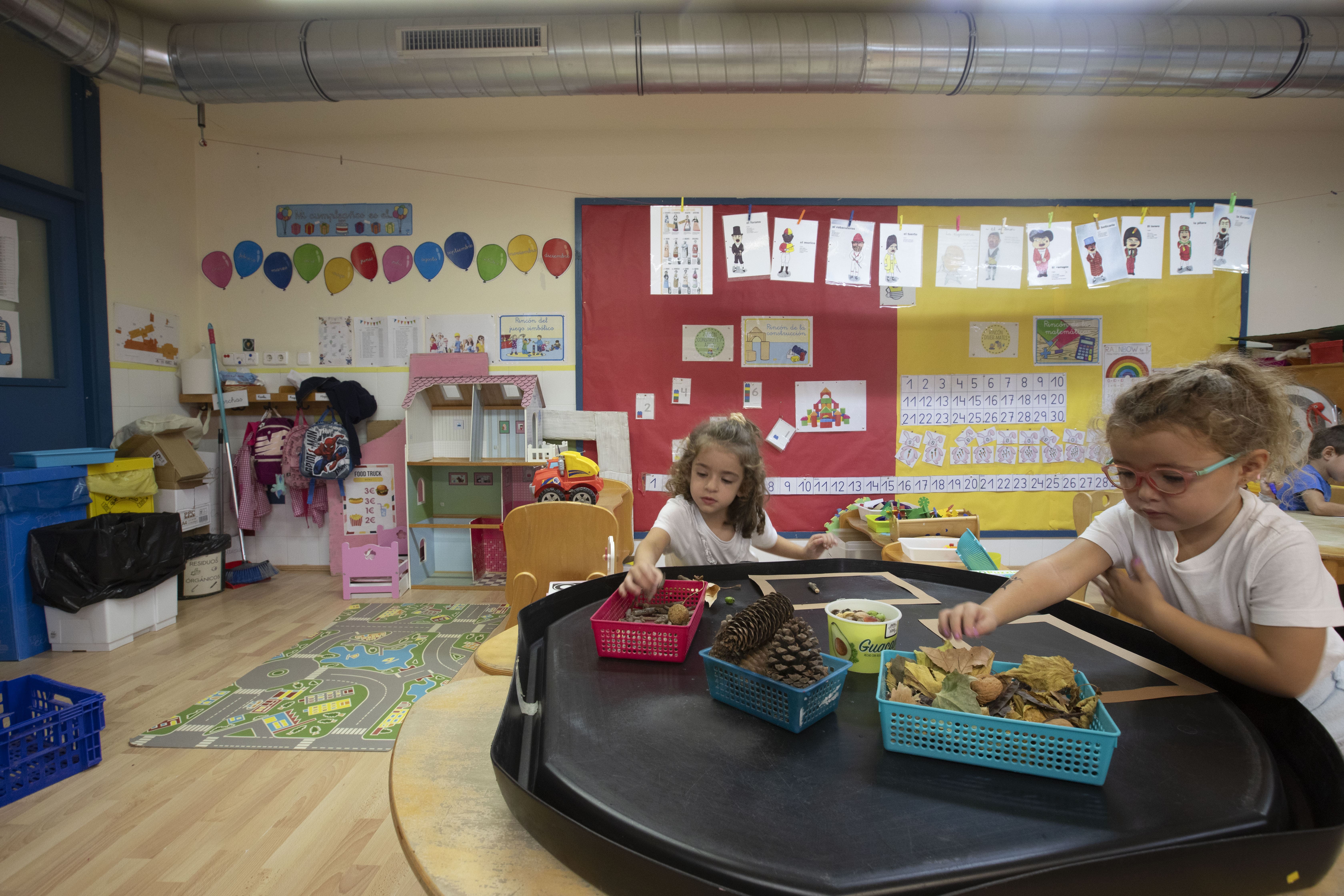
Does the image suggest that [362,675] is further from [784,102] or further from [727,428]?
[784,102]

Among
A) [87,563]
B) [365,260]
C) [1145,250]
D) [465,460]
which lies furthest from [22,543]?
[1145,250]

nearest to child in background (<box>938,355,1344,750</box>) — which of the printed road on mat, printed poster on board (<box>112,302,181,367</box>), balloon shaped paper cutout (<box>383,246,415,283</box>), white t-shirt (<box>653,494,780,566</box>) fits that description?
white t-shirt (<box>653,494,780,566</box>)

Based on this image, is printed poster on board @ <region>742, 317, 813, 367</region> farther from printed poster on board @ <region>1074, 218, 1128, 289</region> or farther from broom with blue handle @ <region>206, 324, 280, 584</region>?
broom with blue handle @ <region>206, 324, 280, 584</region>

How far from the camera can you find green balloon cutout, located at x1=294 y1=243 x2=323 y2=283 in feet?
13.2

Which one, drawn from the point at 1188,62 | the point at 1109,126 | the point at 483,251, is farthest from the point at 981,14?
the point at 483,251

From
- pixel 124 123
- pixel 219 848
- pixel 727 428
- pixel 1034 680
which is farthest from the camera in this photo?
pixel 124 123

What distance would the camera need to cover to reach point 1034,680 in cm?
73

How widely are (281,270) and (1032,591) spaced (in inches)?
182

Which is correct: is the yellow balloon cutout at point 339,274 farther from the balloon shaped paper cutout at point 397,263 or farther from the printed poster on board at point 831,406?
the printed poster on board at point 831,406

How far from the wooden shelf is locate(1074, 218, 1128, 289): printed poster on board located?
3165mm

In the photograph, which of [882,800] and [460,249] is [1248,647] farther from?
[460,249]

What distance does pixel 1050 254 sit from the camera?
10.6 feet

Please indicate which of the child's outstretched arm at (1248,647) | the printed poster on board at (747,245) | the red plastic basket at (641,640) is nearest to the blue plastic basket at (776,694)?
the red plastic basket at (641,640)

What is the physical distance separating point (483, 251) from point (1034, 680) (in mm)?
3956
